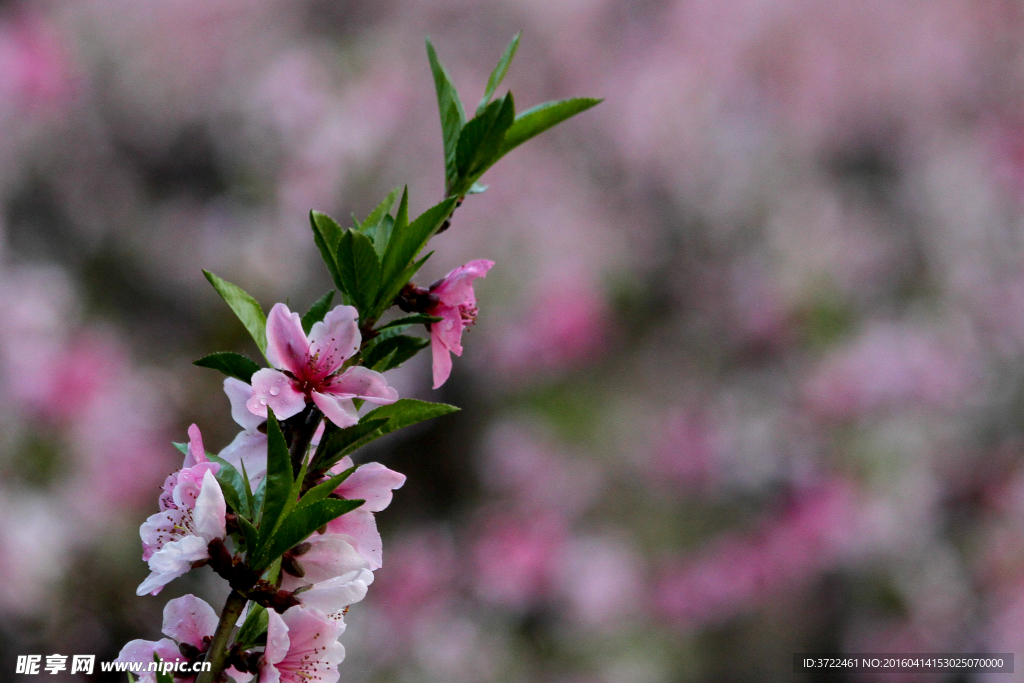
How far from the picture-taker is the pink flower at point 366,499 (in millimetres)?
328

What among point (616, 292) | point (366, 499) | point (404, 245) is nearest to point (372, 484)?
point (366, 499)

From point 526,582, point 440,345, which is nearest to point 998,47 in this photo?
point 526,582

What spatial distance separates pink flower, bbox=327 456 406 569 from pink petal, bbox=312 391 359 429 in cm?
2

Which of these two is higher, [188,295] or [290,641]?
[188,295]

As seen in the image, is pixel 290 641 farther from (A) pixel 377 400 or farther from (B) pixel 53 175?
(B) pixel 53 175

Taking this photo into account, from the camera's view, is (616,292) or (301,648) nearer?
(301,648)

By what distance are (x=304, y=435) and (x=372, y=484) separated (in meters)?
0.04

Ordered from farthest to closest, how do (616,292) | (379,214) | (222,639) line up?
(616,292), (379,214), (222,639)

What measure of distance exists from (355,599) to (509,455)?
1.86 metres

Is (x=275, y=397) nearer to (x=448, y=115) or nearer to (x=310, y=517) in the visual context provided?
(x=310, y=517)

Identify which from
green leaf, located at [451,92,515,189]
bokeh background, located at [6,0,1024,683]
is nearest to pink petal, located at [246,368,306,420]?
green leaf, located at [451,92,515,189]

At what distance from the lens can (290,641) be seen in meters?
0.31

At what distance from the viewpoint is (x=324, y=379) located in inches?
12.8

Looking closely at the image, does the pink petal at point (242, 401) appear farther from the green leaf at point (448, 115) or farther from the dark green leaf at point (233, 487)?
the green leaf at point (448, 115)
